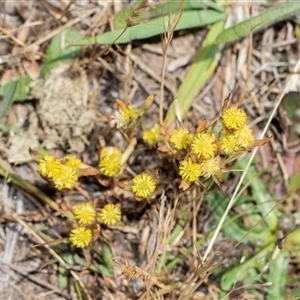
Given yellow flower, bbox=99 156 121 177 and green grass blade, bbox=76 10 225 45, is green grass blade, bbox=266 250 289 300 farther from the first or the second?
green grass blade, bbox=76 10 225 45

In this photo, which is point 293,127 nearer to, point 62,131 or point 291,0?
point 291,0

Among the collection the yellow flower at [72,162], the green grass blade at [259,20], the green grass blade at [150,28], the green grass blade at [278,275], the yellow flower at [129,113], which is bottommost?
the green grass blade at [278,275]

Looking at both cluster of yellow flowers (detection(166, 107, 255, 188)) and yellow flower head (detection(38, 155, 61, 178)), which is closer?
cluster of yellow flowers (detection(166, 107, 255, 188))

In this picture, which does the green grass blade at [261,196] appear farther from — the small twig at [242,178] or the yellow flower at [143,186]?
the yellow flower at [143,186]

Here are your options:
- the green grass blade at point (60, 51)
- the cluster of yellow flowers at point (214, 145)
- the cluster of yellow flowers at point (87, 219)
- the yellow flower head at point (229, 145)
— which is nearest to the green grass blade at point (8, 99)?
the green grass blade at point (60, 51)

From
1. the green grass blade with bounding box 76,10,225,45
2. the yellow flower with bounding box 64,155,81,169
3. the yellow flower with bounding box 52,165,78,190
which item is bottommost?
the yellow flower with bounding box 52,165,78,190

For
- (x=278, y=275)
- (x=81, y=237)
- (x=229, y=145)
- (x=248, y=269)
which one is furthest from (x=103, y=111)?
(x=278, y=275)

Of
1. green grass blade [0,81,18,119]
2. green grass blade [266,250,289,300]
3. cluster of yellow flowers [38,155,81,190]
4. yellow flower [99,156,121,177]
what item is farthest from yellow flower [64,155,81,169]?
green grass blade [266,250,289,300]
